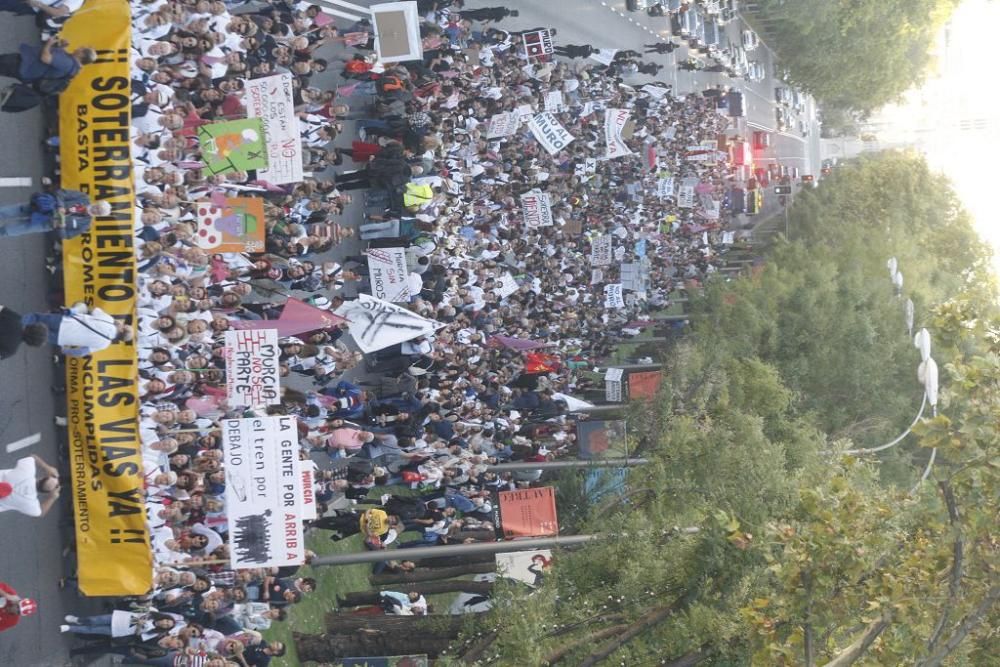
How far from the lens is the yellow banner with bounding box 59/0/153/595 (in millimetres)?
13664

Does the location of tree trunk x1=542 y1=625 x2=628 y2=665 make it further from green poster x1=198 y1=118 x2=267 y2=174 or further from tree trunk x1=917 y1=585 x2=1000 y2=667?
green poster x1=198 y1=118 x2=267 y2=174

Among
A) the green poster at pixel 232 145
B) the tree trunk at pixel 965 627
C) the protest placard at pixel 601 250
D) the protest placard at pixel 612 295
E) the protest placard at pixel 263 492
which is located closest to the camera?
the tree trunk at pixel 965 627

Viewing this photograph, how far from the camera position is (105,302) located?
14.1m

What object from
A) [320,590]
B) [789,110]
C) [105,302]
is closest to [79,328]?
[105,302]

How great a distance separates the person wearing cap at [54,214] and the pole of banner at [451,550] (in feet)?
19.8

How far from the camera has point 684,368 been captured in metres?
25.2

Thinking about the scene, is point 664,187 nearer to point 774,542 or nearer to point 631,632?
point 631,632

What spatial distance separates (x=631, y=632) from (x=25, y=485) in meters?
8.71

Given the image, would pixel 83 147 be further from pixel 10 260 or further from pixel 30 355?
pixel 30 355

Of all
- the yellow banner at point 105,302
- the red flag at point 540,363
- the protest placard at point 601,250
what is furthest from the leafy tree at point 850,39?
the yellow banner at point 105,302

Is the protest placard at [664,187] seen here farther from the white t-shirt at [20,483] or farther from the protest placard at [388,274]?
the white t-shirt at [20,483]

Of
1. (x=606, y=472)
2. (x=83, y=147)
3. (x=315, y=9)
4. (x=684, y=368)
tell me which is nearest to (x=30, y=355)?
(x=83, y=147)

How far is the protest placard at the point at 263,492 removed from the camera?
13.9 metres

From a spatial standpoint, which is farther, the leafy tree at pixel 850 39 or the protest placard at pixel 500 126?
the leafy tree at pixel 850 39
